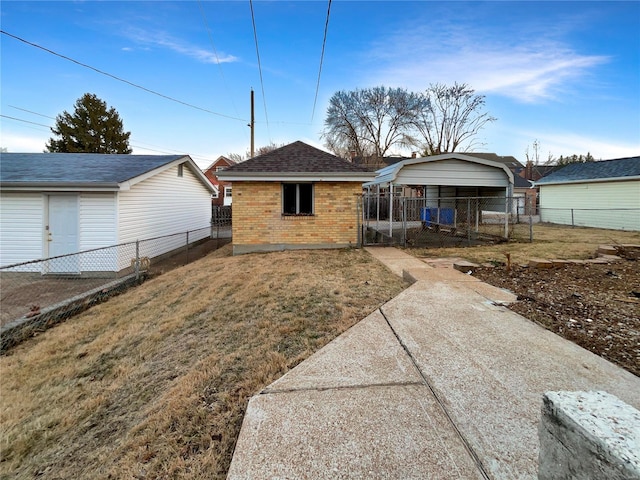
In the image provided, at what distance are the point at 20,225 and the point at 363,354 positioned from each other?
1158cm

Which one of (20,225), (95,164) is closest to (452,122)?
(95,164)

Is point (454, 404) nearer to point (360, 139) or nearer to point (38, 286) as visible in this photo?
point (38, 286)

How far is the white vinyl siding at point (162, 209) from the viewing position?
33.1 ft

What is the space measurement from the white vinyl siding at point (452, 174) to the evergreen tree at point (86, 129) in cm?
3246

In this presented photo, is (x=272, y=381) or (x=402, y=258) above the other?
(x=402, y=258)

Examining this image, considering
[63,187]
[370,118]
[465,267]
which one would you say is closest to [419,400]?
[465,267]

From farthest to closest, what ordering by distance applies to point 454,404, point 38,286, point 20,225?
point 20,225
point 38,286
point 454,404

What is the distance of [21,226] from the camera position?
30.4ft

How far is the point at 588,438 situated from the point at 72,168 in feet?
45.1

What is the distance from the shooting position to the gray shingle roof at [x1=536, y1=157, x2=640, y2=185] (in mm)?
15870

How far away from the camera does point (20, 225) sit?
9273 millimetres

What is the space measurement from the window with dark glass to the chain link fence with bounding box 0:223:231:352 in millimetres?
4231

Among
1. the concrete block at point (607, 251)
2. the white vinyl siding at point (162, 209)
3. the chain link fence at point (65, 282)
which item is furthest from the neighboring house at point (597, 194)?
the chain link fence at point (65, 282)

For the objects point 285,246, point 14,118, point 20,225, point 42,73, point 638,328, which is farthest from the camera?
point 14,118
